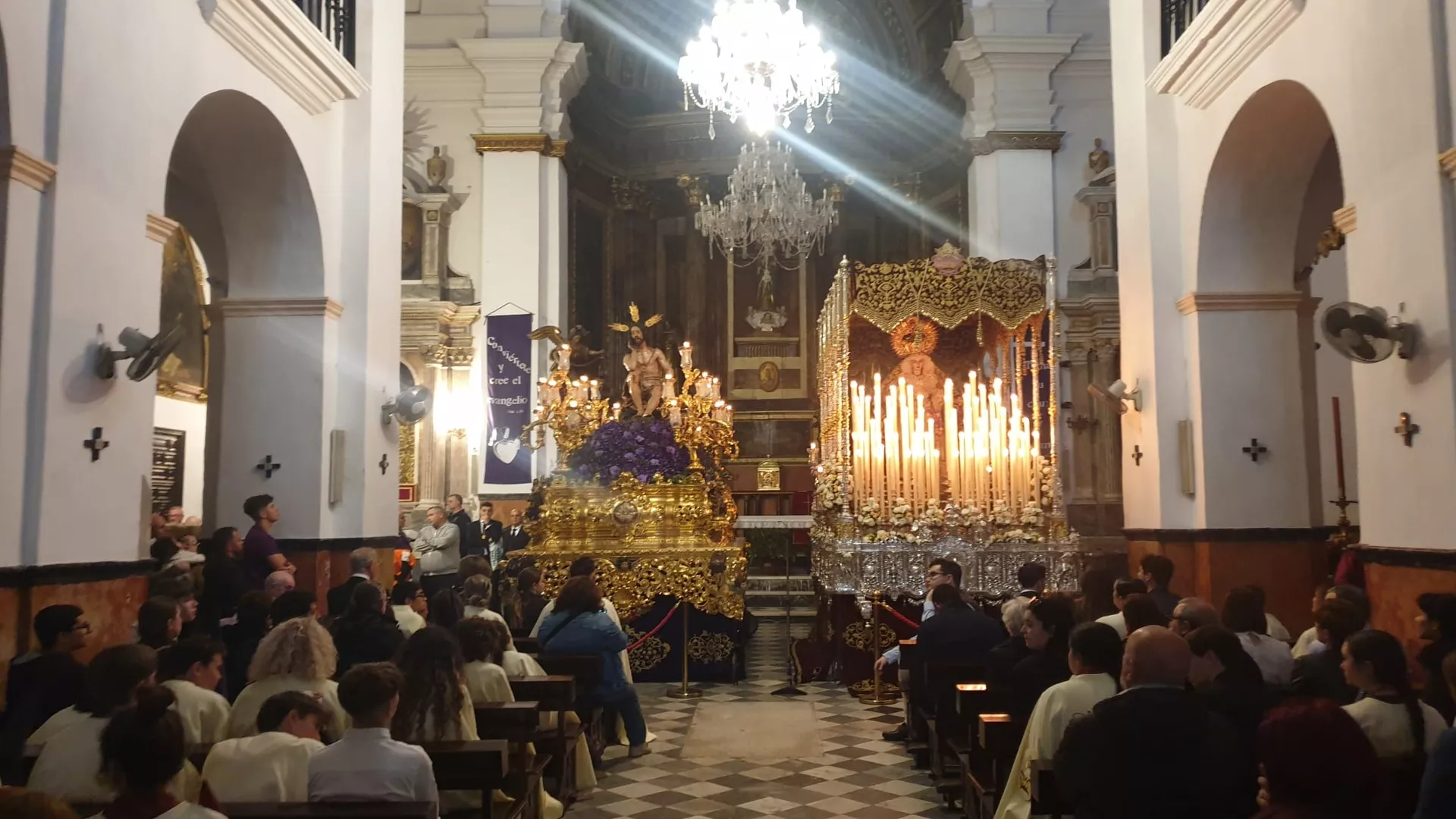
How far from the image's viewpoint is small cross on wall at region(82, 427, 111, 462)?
6.67 metres

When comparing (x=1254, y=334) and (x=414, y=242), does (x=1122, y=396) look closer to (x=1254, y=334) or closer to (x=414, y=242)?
(x=1254, y=334)

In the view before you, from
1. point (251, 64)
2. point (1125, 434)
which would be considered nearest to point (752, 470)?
point (1125, 434)

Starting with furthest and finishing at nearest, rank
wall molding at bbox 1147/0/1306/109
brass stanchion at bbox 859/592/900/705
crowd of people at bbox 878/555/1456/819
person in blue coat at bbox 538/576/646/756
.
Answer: brass stanchion at bbox 859/592/900/705
wall molding at bbox 1147/0/1306/109
person in blue coat at bbox 538/576/646/756
crowd of people at bbox 878/555/1456/819

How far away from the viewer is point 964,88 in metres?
18.2

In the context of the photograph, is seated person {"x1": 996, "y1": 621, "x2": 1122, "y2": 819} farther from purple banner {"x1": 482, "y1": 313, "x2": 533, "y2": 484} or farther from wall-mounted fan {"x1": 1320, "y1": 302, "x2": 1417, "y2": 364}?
purple banner {"x1": 482, "y1": 313, "x2": 533, "y2": 484}

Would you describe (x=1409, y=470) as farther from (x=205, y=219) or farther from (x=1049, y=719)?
(x=205, y=219)

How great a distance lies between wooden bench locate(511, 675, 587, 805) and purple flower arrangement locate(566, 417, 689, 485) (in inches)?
189

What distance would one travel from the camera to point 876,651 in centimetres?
1049

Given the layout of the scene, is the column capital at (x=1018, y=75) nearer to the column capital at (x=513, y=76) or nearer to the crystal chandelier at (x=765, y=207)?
the crystal chandelier at (x=765, y=207)

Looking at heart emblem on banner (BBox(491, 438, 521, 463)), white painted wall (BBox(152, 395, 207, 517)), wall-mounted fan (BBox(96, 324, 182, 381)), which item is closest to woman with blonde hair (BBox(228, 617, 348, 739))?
wall-mounted fan (BBox(96, 324, 182, 381))

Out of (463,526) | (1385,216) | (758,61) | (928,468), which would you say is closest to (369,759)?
(1385,216)

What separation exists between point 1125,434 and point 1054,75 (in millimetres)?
7962

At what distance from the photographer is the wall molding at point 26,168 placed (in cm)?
602

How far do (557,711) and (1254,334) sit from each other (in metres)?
6.86
